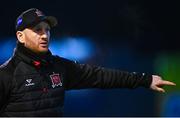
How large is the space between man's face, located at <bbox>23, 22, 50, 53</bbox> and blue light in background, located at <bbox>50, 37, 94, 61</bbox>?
1794mm

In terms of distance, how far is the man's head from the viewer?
1.92m

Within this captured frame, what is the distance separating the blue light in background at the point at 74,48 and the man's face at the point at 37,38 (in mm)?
1794

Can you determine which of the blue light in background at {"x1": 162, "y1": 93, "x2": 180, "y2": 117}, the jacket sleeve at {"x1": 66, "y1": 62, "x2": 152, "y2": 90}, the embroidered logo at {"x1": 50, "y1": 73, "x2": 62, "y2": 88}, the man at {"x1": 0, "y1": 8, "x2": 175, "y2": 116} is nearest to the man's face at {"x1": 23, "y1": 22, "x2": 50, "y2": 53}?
the man at {"x1": 0, "y1": 8, "x2": 175, "y2": 116}

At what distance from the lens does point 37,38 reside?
1912 millimetres

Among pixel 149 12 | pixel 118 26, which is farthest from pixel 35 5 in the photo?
pixel 149 12

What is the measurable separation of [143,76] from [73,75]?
0.38m

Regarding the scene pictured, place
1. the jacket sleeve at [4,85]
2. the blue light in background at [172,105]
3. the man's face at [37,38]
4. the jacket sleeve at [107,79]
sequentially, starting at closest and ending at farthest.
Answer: the jacket sleeve at [4,85], the man's face at [37,38], the jacket sleeve at [107,79], the blue light in background at [172,105]

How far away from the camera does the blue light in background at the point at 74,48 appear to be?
3729 mm

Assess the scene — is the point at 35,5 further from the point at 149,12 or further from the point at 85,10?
the point at 149,12

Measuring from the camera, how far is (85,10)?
378 centimetres

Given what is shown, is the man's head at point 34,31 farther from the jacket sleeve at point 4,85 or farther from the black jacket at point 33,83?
the jacket sleeve at point 4,85

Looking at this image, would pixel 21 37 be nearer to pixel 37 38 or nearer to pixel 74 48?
pixel 37 38

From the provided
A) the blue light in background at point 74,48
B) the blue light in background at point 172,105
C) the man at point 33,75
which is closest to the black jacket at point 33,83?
the man at point 33,75

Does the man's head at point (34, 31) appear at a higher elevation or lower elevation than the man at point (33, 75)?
higher
